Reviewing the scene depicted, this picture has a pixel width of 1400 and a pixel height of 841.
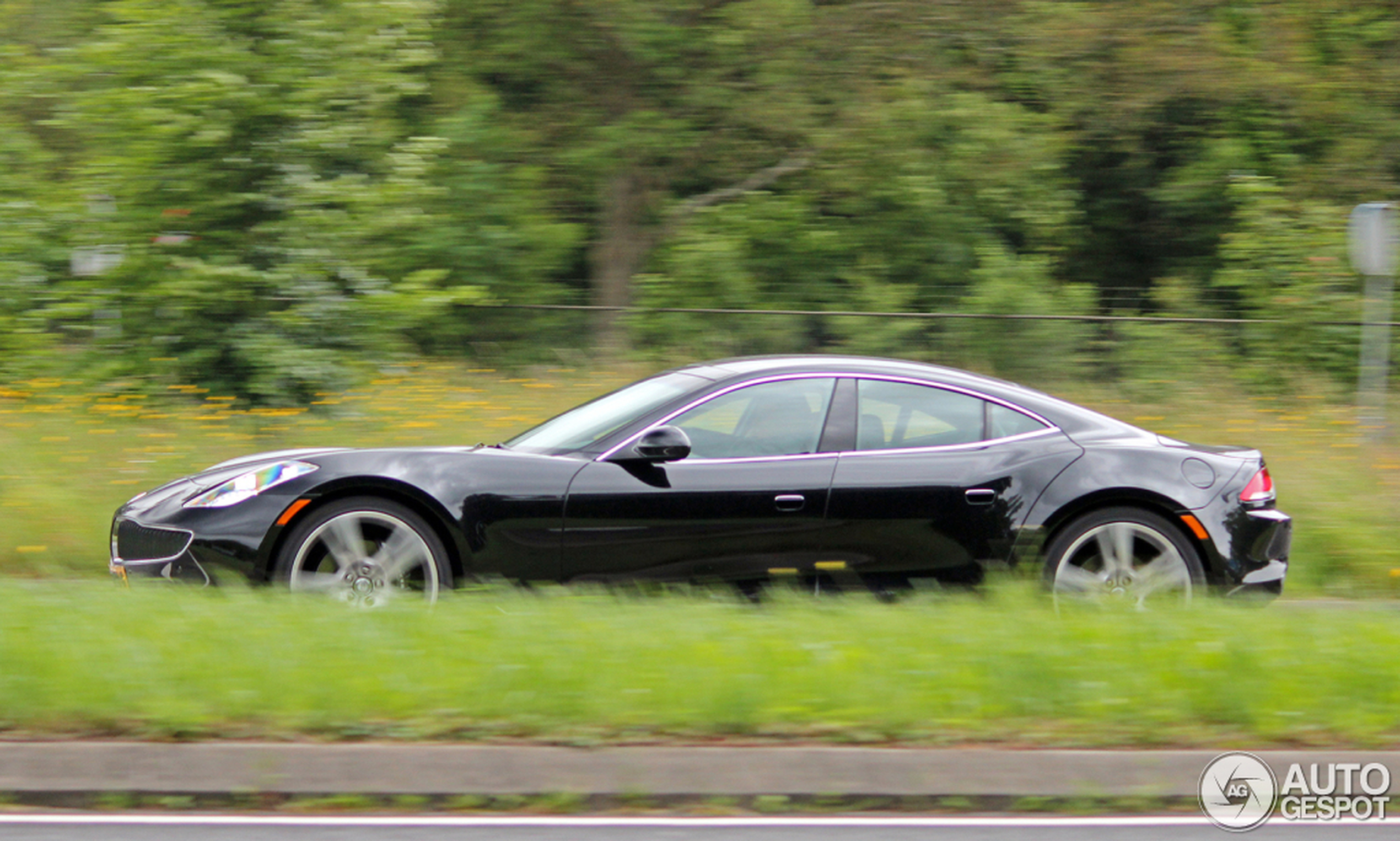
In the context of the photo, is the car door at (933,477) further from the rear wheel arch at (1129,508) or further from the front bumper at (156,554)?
the front bumper at (156,554)

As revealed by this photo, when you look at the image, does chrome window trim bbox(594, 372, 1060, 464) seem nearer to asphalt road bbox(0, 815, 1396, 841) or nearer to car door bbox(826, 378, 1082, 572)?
car door bbox(826, 378, 1082, 572)

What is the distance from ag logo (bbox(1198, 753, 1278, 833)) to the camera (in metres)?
4.57

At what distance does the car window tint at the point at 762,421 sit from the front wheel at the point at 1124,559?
49.4 inches

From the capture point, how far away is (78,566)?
7.98 meters

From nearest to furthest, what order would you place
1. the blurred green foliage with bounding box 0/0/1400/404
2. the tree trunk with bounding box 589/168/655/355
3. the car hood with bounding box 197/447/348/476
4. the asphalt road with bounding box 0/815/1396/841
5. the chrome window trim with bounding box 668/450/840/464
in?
the asphalt road with bounding box 0/815/1396/841 → the chrome window trim with bounding box 668/450/840/464 → the car hood with bounding box 197/447/348/476 → the blurred green foliage with bounding box 0/0/1400/404 → the tree trunk with bounding box 589/168/655/355

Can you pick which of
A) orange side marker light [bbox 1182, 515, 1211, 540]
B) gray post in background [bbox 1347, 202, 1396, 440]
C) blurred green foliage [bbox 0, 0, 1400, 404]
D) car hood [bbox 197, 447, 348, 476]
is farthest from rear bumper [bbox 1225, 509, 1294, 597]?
blurred green foliage [bbox 0, 0, 1400, 404]

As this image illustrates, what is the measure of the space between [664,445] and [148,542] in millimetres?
2328

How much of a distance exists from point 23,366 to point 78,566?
12.1ft

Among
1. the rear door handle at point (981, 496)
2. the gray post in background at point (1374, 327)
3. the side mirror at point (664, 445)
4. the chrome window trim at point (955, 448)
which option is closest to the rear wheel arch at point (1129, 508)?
the rear door handle at point (981, 496)

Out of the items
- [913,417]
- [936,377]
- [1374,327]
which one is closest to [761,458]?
[913,417]

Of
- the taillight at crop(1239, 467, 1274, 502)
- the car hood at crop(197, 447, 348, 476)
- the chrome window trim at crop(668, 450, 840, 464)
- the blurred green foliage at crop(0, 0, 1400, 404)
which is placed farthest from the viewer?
the blurred green foliage at crop(0, 0, 1400, 404)

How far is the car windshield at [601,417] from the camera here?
6707mm

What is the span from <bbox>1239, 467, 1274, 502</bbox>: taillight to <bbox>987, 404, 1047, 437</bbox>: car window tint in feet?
3.23

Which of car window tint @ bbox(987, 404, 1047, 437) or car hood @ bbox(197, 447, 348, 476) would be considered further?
car window tint @ bbox(987, 404, 1047, 437)
